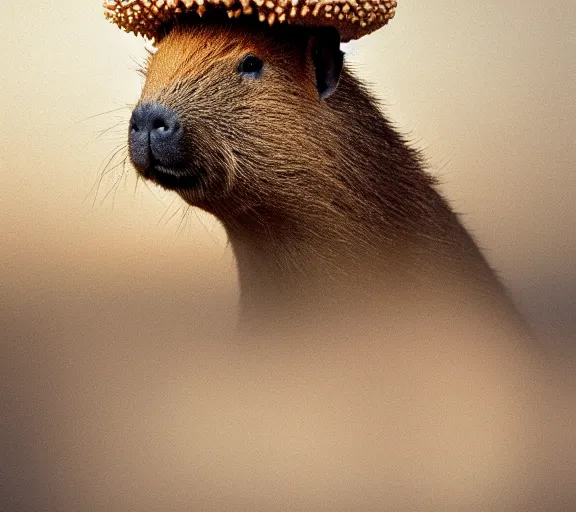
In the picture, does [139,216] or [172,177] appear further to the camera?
[139,216]

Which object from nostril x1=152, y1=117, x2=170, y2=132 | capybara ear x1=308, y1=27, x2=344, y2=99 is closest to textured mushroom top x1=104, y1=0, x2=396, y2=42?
capybara ear x1=308, y1=27, x2=344, y2=99

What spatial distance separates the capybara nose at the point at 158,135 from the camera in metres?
0.86

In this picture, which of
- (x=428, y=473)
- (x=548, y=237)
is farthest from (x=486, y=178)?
(x=428, y=473)

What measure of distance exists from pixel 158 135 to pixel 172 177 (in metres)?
0.05

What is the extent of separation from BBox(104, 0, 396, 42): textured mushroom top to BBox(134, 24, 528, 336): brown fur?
4 cm

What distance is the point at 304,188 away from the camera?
949mm

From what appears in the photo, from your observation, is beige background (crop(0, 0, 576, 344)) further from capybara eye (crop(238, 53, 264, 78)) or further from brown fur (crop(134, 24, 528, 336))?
capybara eye (crop(238, 53, 264, 78))

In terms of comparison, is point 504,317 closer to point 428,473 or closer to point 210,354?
point 428,473

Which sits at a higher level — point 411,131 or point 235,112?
point 411,131

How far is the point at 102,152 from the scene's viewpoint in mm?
1045

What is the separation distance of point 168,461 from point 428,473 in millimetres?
330

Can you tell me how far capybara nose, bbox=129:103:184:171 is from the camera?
0.86 meters

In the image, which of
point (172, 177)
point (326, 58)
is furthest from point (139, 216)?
point (326, 58)

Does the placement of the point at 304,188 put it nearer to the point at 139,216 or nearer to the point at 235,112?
the point at 235,112
